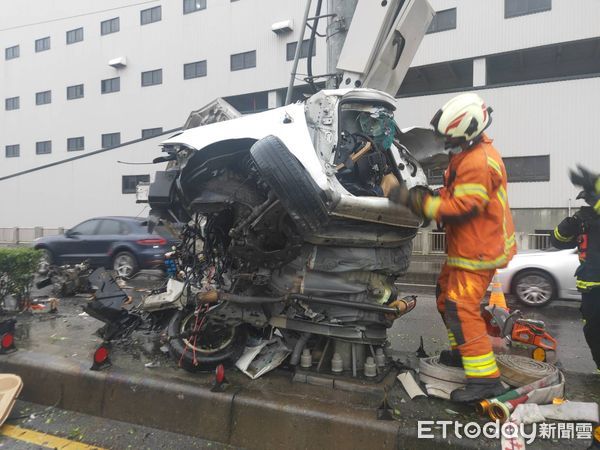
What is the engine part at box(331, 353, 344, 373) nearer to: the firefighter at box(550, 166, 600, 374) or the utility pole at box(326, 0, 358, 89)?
the firefighter at box(550, 166, 600, 374)

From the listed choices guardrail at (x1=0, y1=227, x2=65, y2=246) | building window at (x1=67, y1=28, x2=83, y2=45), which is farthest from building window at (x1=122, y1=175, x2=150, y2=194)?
building window at (x1=67, y1=28, x2=83, y2=45)

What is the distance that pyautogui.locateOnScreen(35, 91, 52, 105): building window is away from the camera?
30.5 metres

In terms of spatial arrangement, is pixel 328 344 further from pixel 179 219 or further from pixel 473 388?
pixel 179 219

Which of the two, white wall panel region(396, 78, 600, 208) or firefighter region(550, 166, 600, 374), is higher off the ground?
white wall panel region(396, 78, 600, 208)

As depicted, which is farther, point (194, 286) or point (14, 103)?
point (14, 103)

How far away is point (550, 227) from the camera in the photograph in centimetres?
1688

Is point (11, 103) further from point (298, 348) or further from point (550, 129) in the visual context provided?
point (298, 348)

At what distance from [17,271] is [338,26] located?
15.1ft

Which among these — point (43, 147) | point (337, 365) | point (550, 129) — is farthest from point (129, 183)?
point (337, 365)

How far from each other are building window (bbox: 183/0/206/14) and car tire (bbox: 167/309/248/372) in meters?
25.3

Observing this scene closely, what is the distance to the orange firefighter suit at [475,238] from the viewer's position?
259cm

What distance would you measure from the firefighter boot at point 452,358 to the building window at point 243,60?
22.6 meters

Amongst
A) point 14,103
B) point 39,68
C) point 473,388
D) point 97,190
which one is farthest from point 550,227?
point 14,103

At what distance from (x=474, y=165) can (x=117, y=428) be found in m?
2.91
